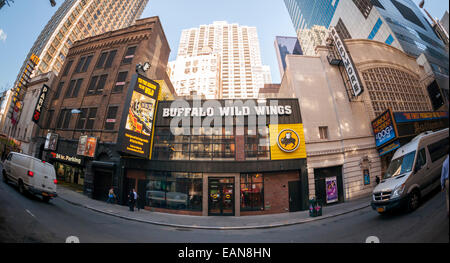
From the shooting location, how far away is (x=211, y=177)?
1160 centimetres

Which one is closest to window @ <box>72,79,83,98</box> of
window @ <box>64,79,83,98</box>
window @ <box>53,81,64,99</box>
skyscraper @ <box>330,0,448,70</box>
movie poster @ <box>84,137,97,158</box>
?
window @ <box>64,79,83,98</box>

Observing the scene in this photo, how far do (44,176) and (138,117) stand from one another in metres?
5.02

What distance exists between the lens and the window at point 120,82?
48.3 ft

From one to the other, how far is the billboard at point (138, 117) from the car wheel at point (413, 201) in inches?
439

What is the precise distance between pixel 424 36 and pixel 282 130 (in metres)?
8.74

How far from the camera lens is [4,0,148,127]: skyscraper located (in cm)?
3703

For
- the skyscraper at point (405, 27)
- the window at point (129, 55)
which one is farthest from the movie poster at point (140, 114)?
the skyscraper at point (405, 27)

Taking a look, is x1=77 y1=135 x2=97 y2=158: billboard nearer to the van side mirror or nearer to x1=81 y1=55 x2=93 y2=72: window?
x1=81 y1=55 x2=93 y2=72: window

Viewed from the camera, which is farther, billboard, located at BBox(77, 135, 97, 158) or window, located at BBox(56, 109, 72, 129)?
window, located at BBox(56, 109, 72, 129)

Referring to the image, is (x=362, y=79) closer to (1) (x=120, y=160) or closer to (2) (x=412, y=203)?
(2) (x=412, y=203)

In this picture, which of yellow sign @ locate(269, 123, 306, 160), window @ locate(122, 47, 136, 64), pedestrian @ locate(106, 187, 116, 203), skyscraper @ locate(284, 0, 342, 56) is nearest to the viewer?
yellow sign @ locate(269, 123, 306, 160)

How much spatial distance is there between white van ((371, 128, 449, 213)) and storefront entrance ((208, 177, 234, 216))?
912 centimetres

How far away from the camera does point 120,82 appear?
587 inches
